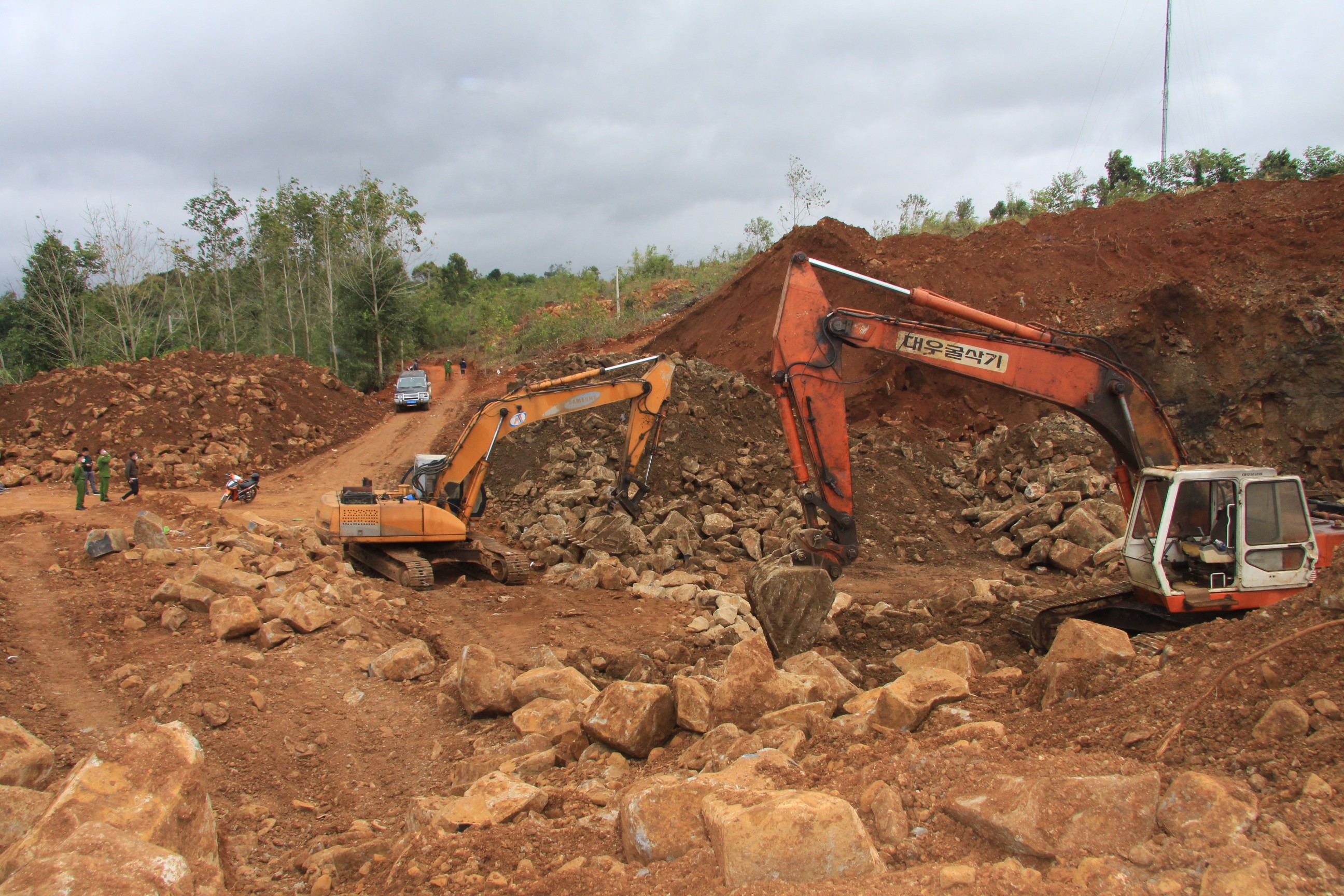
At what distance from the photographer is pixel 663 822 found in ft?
11.0

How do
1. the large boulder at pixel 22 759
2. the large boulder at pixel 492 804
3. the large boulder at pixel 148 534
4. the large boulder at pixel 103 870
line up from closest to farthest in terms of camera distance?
the large boulder at pixel 103 870
the large boulder at pixel 492 804
the large boulder at pixel 22 759
the large boulder at pixel 148 534

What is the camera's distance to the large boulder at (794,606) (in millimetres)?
7297

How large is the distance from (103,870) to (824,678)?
4015 millimetres

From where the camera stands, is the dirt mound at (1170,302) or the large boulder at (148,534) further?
the dirt mound at (1170,302)

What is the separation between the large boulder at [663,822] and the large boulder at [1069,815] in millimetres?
1101

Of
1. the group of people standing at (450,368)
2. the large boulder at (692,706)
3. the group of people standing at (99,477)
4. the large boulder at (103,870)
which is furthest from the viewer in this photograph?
the group of people standing at (450,368)

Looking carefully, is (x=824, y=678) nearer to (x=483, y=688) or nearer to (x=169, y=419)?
(x=483, y=688)

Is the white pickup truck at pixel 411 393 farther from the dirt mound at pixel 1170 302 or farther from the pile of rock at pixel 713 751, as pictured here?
the pile of rock at pixel 713 751

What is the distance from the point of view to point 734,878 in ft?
9.66

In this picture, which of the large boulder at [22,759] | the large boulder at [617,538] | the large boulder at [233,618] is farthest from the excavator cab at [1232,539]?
the large boulder at [233,618]

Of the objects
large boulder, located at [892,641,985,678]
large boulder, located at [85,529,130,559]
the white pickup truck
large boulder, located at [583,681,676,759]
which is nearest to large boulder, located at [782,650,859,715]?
large boulder, located at [892,641,985,678]

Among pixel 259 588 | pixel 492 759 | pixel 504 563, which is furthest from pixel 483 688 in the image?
pixel 504 563

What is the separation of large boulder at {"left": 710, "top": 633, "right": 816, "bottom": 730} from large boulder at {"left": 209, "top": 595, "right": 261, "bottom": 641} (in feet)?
15.3

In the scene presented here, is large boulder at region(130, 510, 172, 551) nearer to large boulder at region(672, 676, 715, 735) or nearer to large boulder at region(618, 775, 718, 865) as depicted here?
large boulder at region(672, 676, 715, 735)
